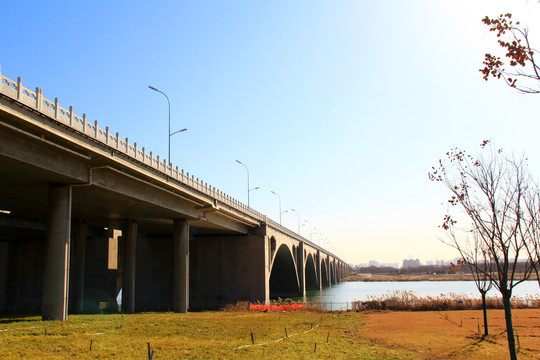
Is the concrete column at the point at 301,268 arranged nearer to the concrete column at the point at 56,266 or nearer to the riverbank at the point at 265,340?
the riverbank at the point at 265,340

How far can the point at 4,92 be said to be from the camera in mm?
20047

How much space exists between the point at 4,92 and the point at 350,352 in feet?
58.2

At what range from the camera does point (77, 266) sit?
159 feet

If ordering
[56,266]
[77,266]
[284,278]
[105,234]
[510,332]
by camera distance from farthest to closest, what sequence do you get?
[284,278]
[105,234]
[77,266]
[56,266]
[510,332]

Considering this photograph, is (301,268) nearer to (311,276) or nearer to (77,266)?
(311,276)

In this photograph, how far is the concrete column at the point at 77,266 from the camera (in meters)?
48.3

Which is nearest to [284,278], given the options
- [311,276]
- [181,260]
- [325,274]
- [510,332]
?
[311,276]

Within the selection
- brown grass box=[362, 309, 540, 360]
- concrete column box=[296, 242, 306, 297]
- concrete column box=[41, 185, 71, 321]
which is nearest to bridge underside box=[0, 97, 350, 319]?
concrete column box=[41, 185, 71, 321]

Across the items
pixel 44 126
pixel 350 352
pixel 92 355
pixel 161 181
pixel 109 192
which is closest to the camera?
pixel 92 355

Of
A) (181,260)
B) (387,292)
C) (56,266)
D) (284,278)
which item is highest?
(181,260)

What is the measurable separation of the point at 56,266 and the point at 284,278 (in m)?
70.9

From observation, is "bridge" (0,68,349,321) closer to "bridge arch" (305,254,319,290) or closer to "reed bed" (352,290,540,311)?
"reed bed" (352,290,540,311)

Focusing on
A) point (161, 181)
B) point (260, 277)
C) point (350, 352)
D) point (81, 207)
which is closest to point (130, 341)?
point (350, 352)

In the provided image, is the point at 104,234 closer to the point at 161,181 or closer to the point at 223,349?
the point at 161,181
